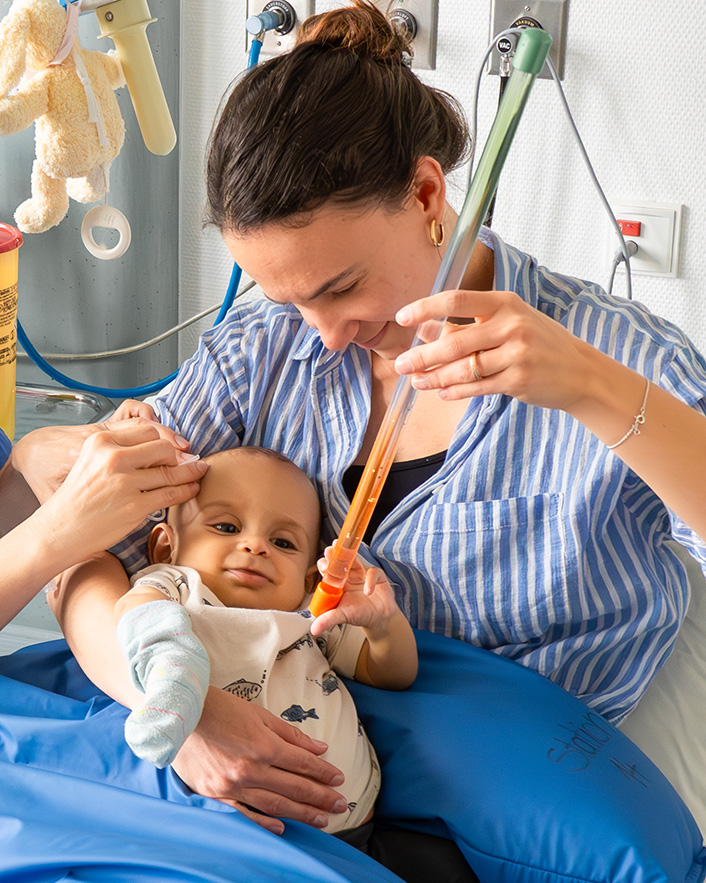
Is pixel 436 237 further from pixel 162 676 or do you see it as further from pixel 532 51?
pixel 162 676

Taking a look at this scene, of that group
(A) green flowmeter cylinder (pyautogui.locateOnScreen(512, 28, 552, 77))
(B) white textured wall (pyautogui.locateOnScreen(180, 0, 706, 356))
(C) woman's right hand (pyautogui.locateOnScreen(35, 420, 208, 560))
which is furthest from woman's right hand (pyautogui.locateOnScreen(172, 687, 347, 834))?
(B) white textured wall (pyautogui.locateOnScreen(180, 0, 706, 356))

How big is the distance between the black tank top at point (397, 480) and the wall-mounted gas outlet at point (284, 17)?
99cm

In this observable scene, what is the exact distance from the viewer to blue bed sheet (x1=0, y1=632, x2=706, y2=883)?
2.94 feet

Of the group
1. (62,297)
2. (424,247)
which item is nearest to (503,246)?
(424,247)

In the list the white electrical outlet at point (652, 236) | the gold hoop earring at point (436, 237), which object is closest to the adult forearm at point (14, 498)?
the gold hoop earring at point (436, 237)

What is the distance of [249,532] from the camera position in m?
1.25

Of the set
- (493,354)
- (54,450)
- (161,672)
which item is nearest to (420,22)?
(54,450)

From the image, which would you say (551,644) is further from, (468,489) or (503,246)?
(503,246)

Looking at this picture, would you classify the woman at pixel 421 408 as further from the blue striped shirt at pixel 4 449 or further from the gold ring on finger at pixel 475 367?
the blue striped shirt at pixel 4 449

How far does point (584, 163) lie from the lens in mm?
1907

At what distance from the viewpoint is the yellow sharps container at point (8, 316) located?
172 cm

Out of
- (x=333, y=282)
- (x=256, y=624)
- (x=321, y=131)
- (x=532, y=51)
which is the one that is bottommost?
(x=256, y=624)

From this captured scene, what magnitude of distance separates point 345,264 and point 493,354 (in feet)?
0.92

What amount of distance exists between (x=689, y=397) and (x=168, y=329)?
141 cm
